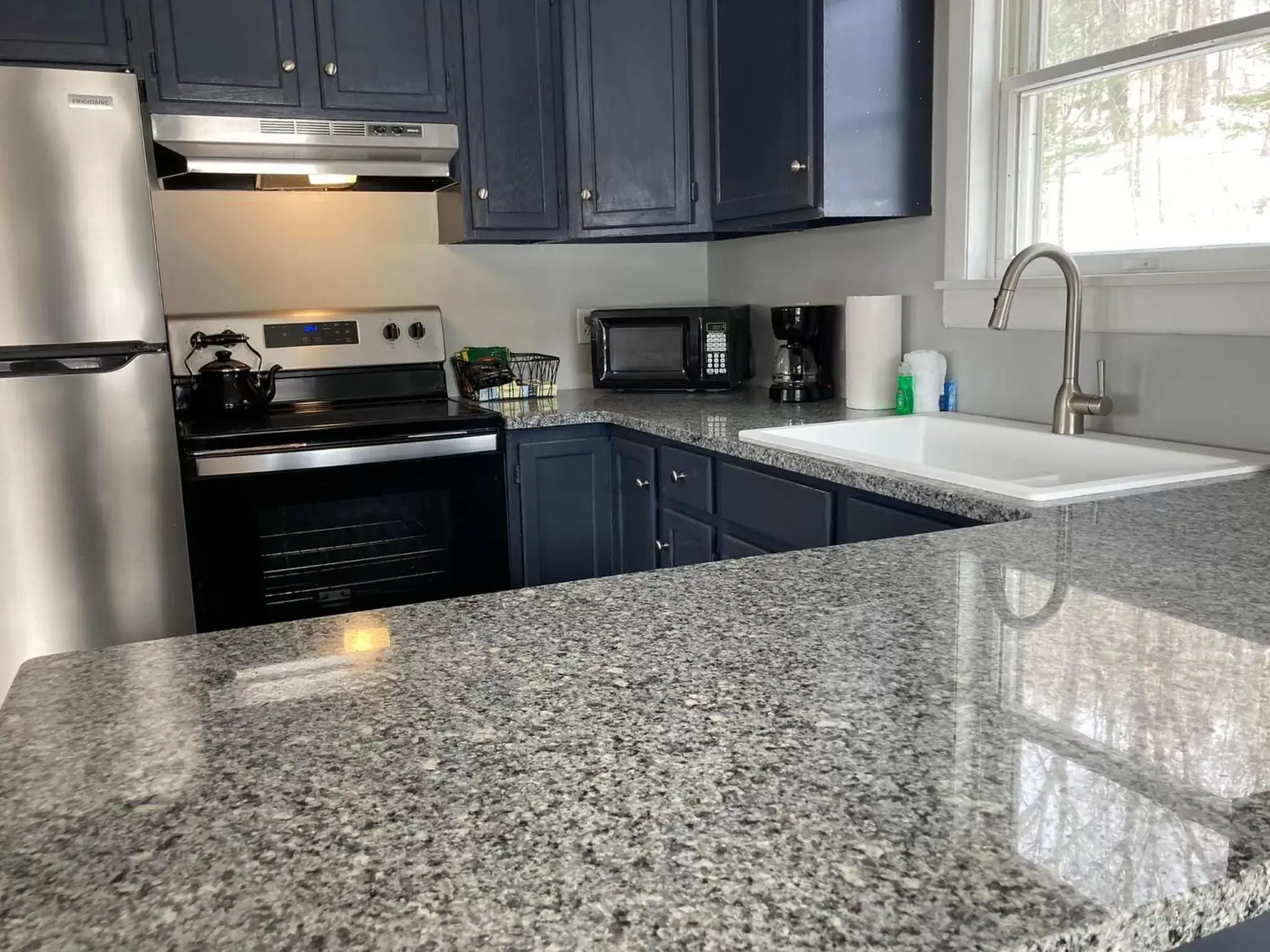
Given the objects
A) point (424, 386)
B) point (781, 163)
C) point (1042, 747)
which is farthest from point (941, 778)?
point (424, 386)

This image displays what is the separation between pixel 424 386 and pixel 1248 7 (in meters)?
2.38

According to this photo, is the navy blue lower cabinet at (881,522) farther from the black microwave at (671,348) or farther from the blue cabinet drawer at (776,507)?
the black microwave at (671,348)

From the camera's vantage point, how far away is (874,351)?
104 inches

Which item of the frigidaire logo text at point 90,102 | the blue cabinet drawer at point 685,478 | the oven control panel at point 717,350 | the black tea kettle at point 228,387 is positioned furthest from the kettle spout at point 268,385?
the oven control panel at point 717,350

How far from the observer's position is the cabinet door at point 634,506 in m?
2.78

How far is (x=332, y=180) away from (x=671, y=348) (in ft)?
3.79

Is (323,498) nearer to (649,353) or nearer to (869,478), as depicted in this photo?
(649,353)

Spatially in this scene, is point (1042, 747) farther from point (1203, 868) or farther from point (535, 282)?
point (535, 282)

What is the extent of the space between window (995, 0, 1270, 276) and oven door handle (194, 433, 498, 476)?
139cm

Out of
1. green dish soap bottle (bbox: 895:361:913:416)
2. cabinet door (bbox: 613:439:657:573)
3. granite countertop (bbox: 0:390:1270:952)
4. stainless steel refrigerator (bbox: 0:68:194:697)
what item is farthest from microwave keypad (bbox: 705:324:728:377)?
granite countertop (bbox: 0:390:1270:952)

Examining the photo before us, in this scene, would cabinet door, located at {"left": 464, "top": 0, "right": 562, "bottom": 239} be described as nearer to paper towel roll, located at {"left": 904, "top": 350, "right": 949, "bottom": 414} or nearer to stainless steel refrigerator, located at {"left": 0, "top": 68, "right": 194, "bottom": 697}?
stainless steel refrigerator, located at {"left": 0, "top": 68, "right": 194, "bottom": 697}

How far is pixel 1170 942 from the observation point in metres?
0.54

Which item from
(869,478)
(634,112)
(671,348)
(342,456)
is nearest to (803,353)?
(671,348)

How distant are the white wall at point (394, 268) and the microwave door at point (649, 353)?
0.30 meters
